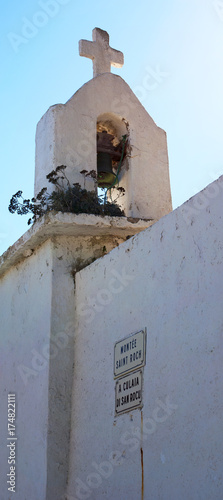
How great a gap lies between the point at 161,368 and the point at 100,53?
13.5 feet

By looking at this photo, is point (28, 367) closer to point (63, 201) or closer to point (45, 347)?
point (45, 347)

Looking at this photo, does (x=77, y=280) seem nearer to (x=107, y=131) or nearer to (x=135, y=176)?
(x=135, y=176)

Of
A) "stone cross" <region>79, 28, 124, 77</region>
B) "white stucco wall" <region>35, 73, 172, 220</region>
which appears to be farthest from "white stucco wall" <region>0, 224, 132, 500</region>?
"stone cross" <region>79, 28, 124, 77</region>

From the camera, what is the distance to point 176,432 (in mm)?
3221

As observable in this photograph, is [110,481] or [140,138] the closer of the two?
[110,481]

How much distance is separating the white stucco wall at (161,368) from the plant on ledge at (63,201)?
26.9 inches

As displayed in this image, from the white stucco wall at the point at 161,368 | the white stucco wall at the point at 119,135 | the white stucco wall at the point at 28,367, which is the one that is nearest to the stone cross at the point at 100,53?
the white stucco wall at the point at 119,135

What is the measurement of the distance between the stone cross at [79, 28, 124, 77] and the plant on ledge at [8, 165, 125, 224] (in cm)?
156

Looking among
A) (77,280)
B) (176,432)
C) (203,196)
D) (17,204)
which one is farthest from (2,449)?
(203,196)

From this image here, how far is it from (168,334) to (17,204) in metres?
2.40

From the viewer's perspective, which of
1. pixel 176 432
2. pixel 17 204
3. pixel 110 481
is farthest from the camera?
pixel 17 204

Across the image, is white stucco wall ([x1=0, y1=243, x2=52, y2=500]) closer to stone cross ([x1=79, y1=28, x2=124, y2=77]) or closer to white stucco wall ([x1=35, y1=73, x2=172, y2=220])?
white stucco wall ([x1=35, y1=73, x2=172, y2=220])

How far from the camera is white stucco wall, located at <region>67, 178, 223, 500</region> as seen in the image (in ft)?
9.96

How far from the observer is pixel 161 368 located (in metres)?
3.50
